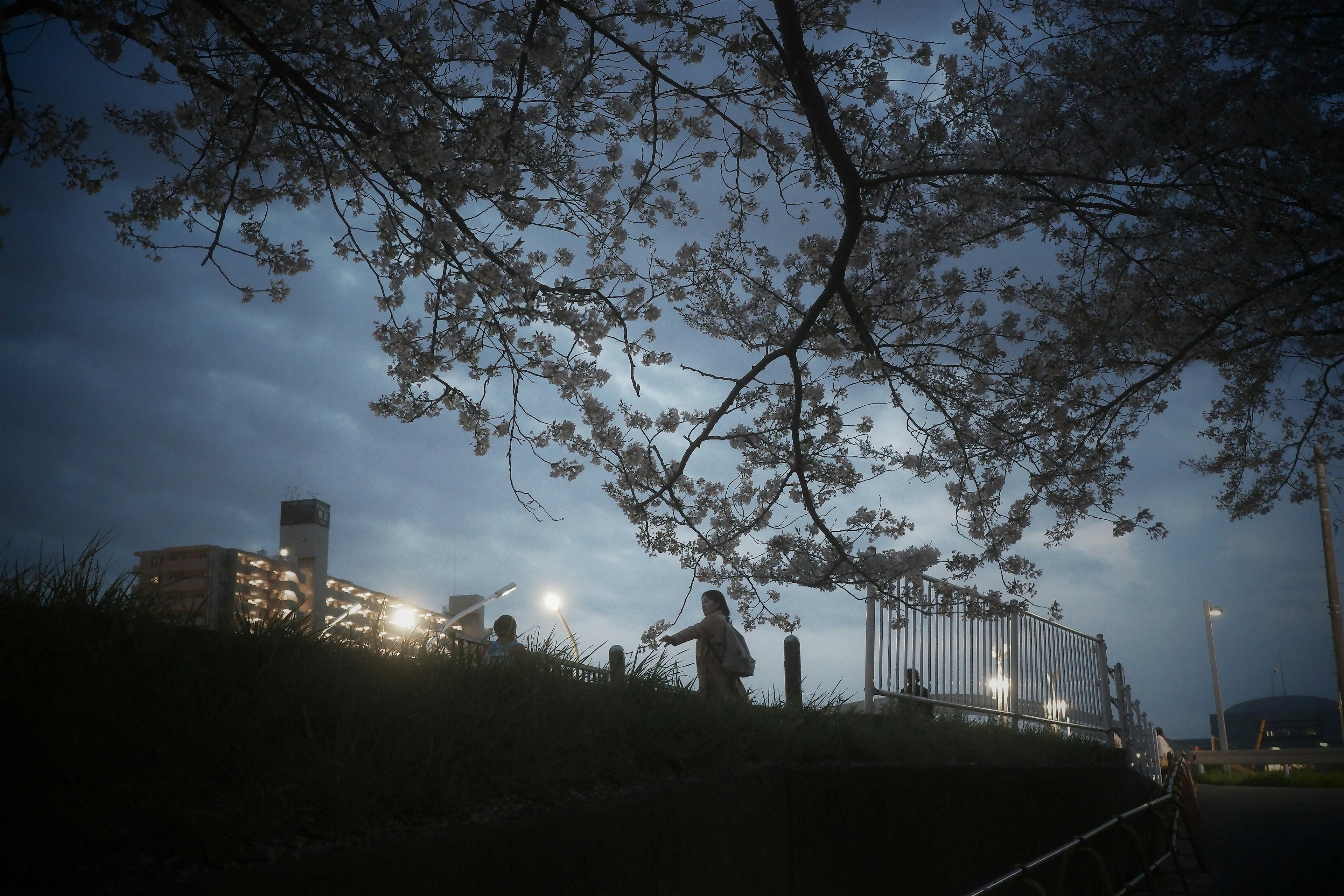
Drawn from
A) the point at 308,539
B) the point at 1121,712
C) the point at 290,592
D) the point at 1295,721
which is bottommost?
the point at 1295,721

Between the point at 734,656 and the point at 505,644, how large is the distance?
227 centimetres

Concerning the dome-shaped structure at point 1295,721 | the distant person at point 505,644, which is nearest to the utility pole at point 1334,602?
the distant person at point 505,644

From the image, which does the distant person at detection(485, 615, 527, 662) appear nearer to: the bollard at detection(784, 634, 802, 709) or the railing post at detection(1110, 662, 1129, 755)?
the bollard at detection(784, 634, 802, 709)

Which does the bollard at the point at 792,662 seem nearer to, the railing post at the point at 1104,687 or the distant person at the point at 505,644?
the distant person at the point at 505,644

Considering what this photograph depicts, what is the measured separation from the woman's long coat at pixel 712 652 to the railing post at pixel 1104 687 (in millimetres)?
6038

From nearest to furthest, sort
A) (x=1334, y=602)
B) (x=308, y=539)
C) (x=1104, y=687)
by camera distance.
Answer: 1. (x=1104, y=687)
2. (x=1334, y=602)
3. (x=308, y=539)

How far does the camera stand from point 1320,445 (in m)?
9.54

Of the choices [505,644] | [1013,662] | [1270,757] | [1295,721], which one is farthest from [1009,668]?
[1295,721]

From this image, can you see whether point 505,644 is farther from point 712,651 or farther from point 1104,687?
point 1104,687

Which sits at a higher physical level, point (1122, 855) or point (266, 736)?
point (266, 736)

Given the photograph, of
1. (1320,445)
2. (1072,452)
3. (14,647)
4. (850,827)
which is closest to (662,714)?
(850,827)

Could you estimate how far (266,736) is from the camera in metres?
2.46

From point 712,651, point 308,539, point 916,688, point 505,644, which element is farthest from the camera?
point 308,539

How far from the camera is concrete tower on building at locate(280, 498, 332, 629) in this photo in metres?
19.0
